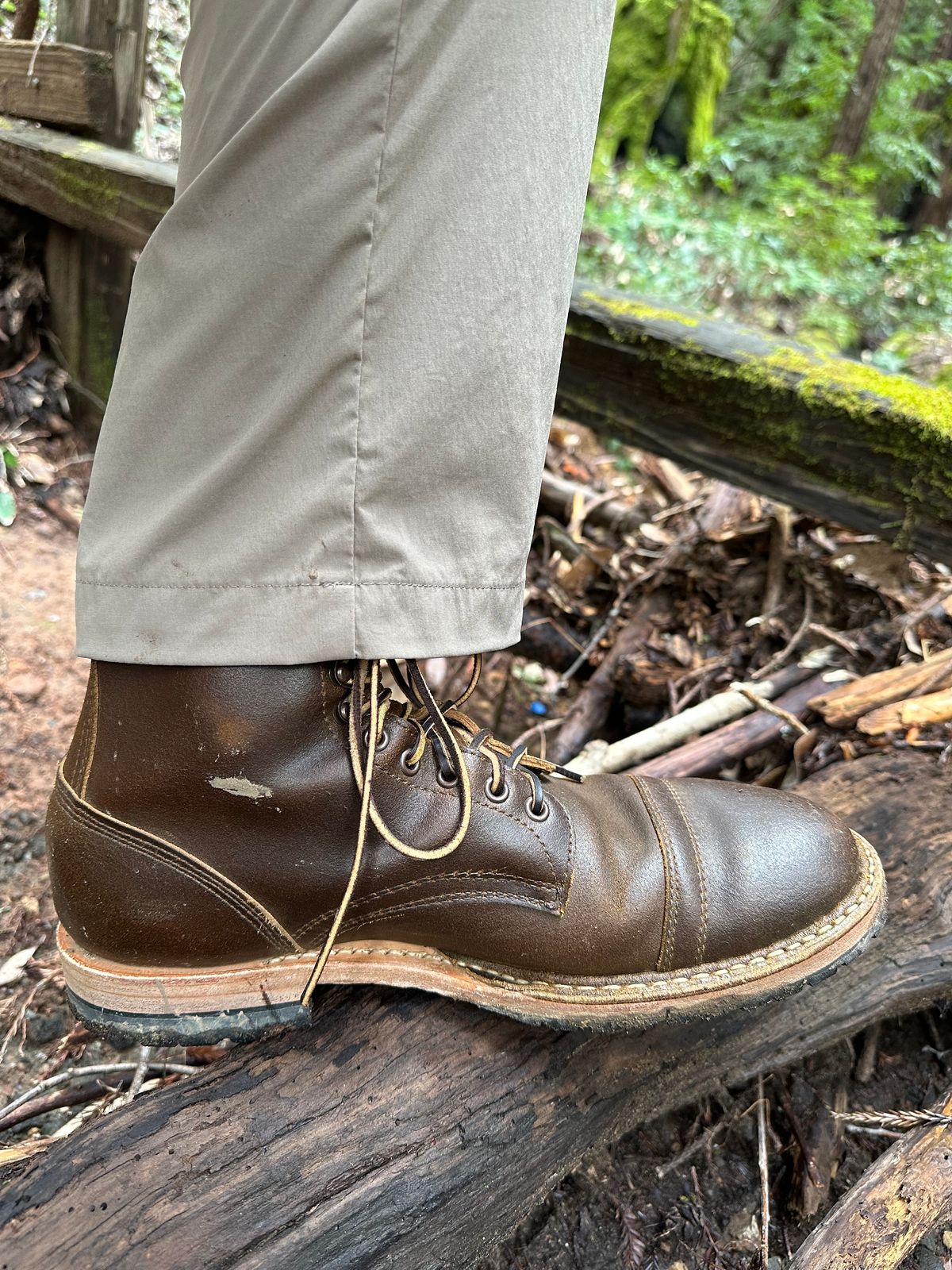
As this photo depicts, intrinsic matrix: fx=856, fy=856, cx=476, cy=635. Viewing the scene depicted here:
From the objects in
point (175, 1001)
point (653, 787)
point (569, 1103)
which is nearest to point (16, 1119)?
point (175, 1001)

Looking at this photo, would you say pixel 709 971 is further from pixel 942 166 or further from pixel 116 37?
pixel 942 166

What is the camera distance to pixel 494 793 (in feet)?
3.74

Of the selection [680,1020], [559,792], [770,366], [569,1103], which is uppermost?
[770,366]

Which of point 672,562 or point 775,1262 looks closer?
point 775,1262

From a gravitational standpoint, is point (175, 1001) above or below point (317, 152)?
below

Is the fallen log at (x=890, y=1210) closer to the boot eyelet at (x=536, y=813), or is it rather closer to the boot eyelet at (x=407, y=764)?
the boot eyelet at (x=536, y=813)

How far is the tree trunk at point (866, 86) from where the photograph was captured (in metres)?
7.93

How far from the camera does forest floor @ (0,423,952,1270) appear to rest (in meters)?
1.27

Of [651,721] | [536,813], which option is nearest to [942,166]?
[651,721]

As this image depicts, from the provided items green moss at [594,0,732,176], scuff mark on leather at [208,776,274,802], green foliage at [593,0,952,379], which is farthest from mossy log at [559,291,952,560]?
green moss at [594,0,732,176]

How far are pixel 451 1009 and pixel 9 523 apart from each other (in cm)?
239

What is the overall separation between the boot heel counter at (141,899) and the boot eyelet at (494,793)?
0.32 m

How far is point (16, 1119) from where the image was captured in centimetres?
122

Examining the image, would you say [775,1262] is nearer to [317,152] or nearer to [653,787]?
[653,787]
